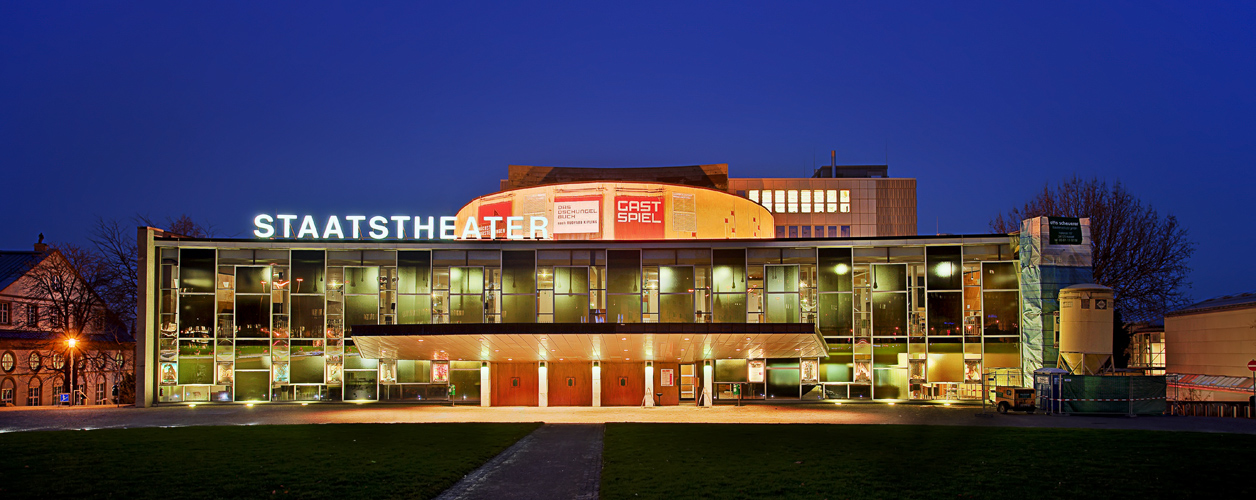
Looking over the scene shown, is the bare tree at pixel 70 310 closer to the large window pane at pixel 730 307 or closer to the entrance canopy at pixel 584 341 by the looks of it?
the entrance canopy at pixel 584 341

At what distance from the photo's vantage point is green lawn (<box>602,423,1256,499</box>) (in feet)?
60.2

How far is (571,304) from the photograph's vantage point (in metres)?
48.4

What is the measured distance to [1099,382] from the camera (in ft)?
127

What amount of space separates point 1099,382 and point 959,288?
980 cm

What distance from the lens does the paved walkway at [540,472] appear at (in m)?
18.8

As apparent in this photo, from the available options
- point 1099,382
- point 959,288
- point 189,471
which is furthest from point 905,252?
point 189,471

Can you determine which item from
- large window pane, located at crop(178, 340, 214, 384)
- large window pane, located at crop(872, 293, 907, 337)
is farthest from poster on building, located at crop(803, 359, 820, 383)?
large window pane, located at crop(178, 340, 214, 384)

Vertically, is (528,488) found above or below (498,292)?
Answer: below

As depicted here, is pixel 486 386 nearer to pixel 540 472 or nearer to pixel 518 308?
pixel 518 308

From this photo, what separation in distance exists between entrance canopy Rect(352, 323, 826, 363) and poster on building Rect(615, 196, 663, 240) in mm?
12282

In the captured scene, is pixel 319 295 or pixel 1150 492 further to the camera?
pixel 319 295

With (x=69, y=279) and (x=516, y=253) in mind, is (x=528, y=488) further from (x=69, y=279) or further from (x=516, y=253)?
(x=69, y=279)

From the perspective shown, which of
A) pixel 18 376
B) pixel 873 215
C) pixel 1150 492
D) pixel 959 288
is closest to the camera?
pixel 1150 492

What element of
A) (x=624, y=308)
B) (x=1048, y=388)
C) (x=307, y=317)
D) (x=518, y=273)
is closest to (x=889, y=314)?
(x=1048, y=388)
